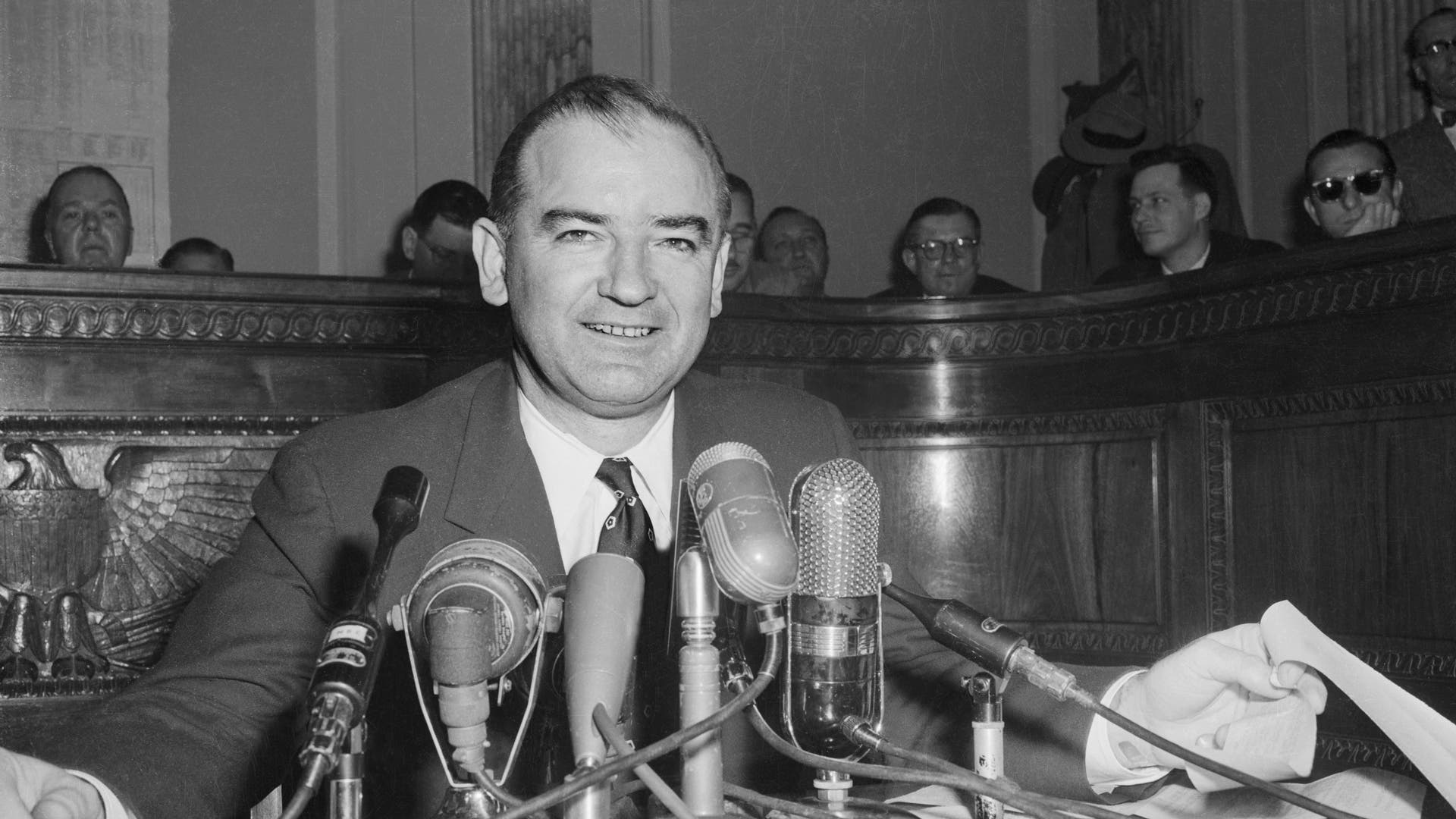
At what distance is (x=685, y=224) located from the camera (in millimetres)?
1637

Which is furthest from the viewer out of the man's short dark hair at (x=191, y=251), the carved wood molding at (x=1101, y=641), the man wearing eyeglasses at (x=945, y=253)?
the man's short dark hair at (x=191, y=251)

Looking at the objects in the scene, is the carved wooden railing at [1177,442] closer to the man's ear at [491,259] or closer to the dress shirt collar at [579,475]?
the dress shirt collar at [579,475]

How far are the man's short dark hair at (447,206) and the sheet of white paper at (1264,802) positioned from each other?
4.12 m

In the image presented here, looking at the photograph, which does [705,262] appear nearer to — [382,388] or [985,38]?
[382,388]

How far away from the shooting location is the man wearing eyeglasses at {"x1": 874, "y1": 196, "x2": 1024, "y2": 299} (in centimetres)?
545

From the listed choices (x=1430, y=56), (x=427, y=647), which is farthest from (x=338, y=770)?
(x=1430, y=56)

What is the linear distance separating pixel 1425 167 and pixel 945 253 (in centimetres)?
182

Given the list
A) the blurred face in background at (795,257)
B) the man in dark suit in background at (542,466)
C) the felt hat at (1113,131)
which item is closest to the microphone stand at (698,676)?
the man in dark suit in background at (542,466)

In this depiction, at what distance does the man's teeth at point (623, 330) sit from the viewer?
1.66 m

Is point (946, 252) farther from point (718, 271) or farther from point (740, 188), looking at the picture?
point (718, 271)

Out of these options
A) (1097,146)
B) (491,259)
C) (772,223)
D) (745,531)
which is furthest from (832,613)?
(1097,146)

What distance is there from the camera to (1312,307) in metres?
3.24

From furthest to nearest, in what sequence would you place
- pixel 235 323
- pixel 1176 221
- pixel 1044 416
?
pixel 1176 221 → pixel 1044 416 → pixel 235 323

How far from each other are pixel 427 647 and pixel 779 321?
10.2 ft
